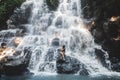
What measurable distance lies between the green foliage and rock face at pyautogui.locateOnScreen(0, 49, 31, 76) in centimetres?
945

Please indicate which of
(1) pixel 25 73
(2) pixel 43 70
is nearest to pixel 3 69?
(1) pixel 25 73

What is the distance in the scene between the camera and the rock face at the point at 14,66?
75.3 ft

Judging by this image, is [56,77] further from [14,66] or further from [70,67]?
[14,66]

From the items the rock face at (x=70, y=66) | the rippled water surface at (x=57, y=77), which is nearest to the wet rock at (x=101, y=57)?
the rock face at (x=70, y=66)

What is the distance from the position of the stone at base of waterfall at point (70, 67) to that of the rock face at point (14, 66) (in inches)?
110

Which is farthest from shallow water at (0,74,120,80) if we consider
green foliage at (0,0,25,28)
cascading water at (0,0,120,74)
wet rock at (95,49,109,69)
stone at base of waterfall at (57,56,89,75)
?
green foliage at (0,0,25,28)

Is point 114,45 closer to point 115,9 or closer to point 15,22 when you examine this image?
point 115,9

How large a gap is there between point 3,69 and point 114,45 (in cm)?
989

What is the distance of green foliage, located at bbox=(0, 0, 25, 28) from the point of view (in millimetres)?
32856

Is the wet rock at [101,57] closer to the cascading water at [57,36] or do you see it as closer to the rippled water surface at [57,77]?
the cascading water at [57,36]

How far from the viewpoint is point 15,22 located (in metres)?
31.9

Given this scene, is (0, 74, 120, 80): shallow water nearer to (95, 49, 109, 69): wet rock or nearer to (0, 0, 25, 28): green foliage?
(95, 49, 109, 69): wet rock

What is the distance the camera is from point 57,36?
2875cm

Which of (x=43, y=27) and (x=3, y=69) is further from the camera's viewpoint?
(x=43, y=27)
